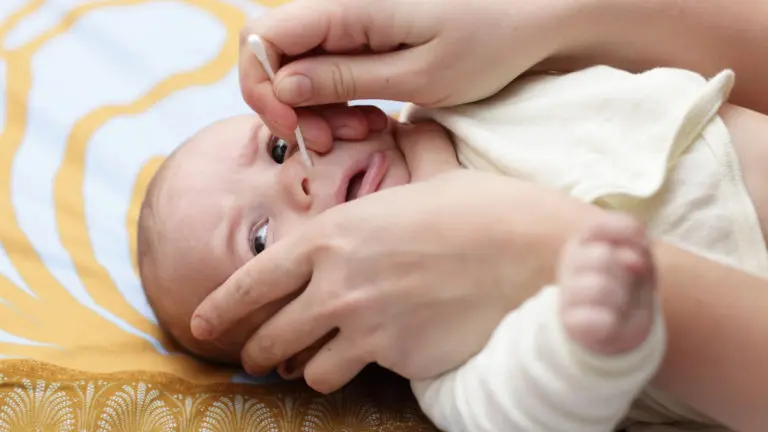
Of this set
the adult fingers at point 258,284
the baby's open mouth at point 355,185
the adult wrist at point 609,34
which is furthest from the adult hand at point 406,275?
the adult wrist at point 609,34

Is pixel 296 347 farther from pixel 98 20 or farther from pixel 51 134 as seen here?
pixel 98 20

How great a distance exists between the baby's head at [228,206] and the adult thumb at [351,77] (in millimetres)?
75

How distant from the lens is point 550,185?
841 mm

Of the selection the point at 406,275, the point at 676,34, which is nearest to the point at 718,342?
the point at 406,275

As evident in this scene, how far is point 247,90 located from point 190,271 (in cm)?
21

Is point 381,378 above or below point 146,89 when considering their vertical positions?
below

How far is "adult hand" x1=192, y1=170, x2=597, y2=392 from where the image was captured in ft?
2.47

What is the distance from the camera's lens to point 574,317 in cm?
56

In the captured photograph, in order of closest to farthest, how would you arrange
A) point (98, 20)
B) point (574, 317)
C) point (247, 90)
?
point (574, 317) → point (247, 90) → point (98, 20)

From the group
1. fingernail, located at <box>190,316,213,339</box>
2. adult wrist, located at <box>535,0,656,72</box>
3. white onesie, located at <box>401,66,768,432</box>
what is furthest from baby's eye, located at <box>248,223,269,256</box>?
adult wrist, located at <box>535,0,656,72</box>

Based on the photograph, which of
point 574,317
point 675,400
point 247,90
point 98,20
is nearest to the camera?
point 574,317

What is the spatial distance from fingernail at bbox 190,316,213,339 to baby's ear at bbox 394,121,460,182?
0.86 feet

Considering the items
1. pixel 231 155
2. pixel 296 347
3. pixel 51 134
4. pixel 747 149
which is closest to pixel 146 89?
pixel 51 134

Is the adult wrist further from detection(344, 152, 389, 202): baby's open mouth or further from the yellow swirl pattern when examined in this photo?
the yellow swirl pattern
